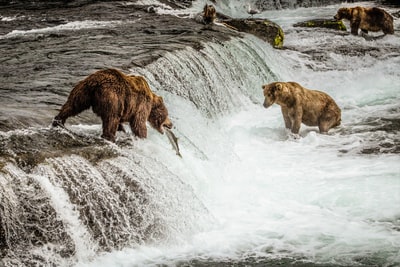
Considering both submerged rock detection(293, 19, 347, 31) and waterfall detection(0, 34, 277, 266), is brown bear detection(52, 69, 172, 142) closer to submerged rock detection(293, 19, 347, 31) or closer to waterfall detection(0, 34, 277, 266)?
waterfall detection(0, 34, 277, 266)

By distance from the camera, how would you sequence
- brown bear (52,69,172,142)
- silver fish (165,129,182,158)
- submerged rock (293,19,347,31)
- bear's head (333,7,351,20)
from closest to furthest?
brown bear (52,69,172,142) < silver fish (165,129,182,158) < bear's head (333,7,351,20) < submerged rock (293,19,347,31)

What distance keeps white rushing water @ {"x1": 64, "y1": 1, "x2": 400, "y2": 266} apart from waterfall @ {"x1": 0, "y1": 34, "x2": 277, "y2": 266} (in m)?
0.07

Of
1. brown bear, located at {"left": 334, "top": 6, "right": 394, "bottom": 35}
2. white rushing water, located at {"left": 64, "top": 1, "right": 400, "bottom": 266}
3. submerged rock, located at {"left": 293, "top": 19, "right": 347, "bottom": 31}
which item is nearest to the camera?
white rushing water, located at {"left": 64, "top": 1, "right": 400, "bottom": 266}

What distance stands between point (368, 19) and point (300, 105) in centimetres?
860

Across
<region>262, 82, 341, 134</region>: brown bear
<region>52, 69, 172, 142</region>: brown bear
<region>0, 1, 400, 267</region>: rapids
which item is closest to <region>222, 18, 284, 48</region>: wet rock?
<region>0, 1, 400, 267</region>: rapids

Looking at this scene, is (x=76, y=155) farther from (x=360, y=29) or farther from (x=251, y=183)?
(x=360, y=29)

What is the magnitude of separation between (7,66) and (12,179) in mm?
5425

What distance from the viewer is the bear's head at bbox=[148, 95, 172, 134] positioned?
626 centimetres

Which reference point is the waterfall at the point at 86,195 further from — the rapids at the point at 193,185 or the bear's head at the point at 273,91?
the bear's head at the point at 273,91

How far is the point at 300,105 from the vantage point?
9.02 m

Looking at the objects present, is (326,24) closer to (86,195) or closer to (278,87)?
(278,87)

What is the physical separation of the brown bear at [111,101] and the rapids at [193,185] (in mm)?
168

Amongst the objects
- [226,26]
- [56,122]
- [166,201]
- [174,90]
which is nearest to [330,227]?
[166,201]

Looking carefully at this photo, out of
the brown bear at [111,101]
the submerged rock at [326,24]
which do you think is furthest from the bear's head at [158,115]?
the submerged rock at [326,24]
